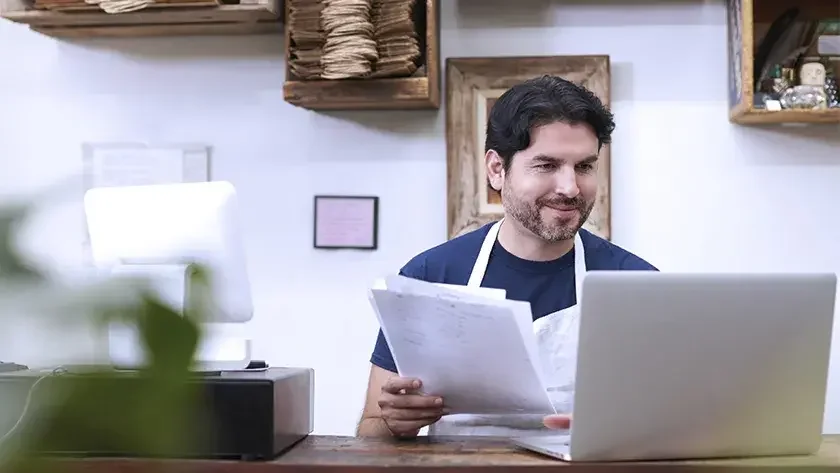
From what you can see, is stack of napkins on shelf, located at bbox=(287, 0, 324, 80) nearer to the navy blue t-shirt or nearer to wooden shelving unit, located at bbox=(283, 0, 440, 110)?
wooden shelving unit, located at bbox=(283, 0, 440, 110)

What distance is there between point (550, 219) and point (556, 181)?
0.08 meters

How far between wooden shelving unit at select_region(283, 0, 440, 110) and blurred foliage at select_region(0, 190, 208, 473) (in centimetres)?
222

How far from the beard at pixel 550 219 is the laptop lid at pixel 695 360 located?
824mm

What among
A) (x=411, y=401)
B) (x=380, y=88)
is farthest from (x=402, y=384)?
(x=380, y=88)

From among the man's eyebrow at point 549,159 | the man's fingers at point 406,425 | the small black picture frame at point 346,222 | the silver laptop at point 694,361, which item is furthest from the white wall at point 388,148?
the silver laptop at point 694,361

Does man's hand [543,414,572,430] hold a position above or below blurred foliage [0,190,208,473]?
below

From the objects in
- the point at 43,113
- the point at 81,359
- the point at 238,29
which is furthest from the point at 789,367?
the point at 43,113

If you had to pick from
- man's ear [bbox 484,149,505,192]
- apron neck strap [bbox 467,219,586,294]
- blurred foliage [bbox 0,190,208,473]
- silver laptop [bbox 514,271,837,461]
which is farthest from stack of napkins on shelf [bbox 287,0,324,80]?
blurred foliage [bbox 0,190,208,473]

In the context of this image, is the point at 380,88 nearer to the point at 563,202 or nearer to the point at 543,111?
the point at 543,111

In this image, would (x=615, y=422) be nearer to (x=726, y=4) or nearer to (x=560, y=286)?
(x=560, y=286)

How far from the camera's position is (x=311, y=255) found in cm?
267

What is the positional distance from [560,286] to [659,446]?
87 centimetres

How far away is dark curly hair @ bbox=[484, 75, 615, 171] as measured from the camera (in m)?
1.92

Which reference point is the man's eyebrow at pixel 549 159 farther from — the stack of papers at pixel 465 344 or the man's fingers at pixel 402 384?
the man's fingers at pixel 402 384
